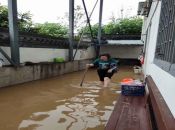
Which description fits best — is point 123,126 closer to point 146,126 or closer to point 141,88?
point 146,126

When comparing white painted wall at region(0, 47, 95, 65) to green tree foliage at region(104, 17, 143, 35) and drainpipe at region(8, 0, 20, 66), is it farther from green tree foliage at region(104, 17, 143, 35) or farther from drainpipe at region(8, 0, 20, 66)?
green tree foliage at region(104, 17, 143, 35)

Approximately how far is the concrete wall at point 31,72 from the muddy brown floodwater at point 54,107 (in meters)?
0.37

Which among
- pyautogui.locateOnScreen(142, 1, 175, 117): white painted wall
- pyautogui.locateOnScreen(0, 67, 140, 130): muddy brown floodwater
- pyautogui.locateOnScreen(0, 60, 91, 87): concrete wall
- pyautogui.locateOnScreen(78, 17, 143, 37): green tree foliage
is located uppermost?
pyautogui.locateOnScreen(78, 17, 143, 37): green tree foliage

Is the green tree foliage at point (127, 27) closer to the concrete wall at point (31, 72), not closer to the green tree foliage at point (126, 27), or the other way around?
the green tree foliage at point (126, 27)

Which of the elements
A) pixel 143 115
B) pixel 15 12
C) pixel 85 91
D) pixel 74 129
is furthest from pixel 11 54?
pixel 143 115

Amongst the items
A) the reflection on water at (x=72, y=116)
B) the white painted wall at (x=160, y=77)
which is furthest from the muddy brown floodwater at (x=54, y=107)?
the white painted wall at (x=160, y=77)

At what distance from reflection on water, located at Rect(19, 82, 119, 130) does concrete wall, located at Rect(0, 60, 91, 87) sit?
2658 millimetres

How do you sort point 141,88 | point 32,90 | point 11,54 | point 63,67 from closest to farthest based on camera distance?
1. point 141,88
2. point 32,90
3. point 11,54
4. point 63,67

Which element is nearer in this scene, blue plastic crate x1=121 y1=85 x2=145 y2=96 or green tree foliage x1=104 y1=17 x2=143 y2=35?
blue plastic crate x1=121 y1=85 x2=145 y2=96

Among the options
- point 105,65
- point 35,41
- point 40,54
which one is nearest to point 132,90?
point 105,65

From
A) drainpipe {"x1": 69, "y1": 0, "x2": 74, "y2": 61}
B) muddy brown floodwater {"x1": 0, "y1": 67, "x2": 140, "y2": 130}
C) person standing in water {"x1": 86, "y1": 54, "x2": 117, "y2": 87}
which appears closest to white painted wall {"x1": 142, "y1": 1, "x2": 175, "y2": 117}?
person standing in water {"x1": 86, "y1": 54, "x2": 117, "y2": 87}

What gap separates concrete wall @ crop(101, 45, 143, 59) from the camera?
61.1ft

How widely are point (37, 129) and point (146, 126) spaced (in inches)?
79.3

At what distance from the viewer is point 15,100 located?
610 centimetres
